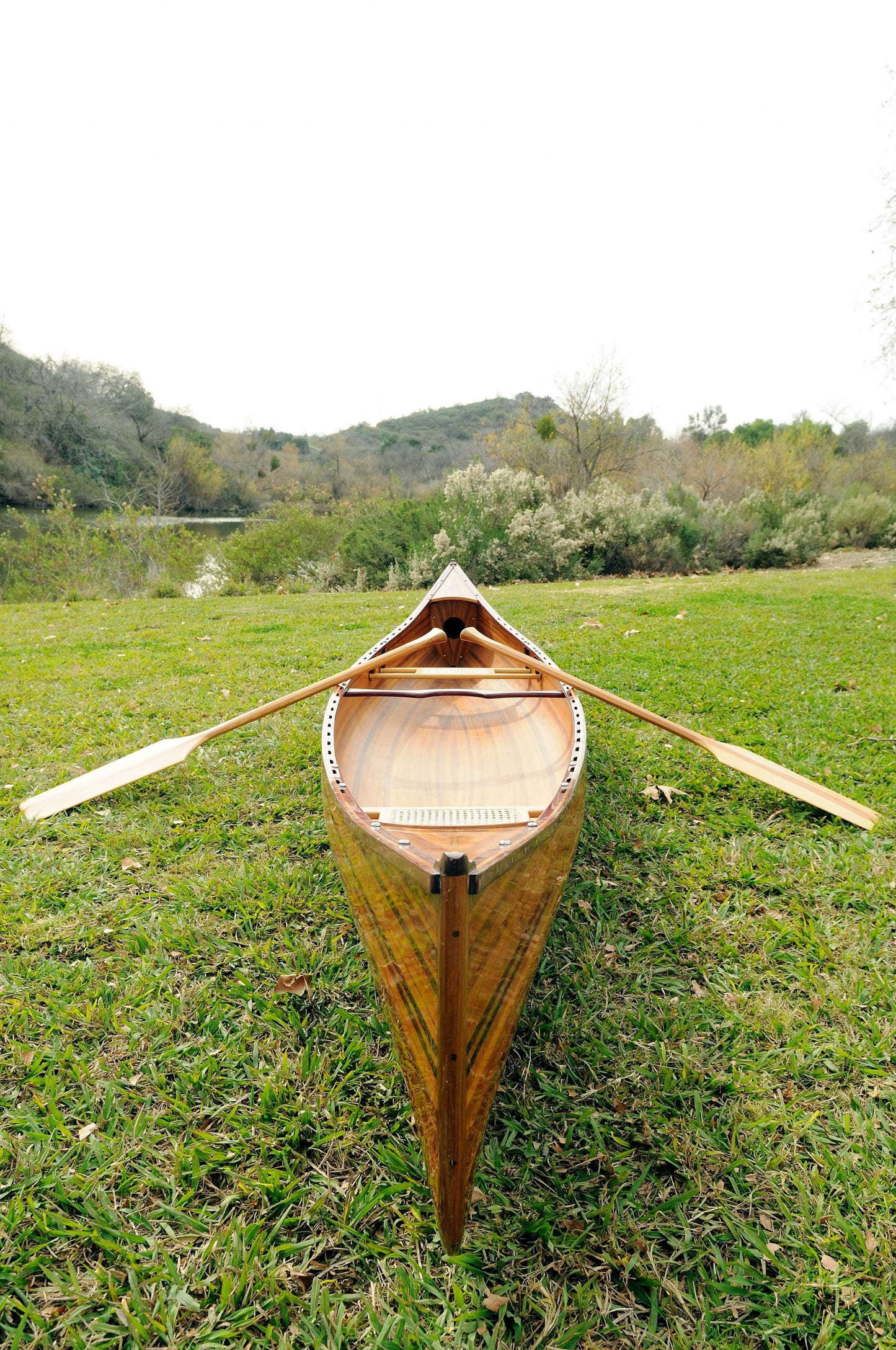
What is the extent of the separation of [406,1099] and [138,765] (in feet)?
6.45

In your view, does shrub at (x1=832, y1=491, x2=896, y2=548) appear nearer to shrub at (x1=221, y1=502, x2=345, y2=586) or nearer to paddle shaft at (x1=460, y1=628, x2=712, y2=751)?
shrub at (x1=221, y1=502, x2=345, y2=586)

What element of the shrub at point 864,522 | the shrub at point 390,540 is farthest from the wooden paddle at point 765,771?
the shrub at point 864,522

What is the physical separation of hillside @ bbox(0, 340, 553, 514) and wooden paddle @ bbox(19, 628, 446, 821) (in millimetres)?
16071

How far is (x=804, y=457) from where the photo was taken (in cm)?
2830

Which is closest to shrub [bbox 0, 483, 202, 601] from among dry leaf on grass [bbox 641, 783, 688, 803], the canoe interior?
the canoe interior

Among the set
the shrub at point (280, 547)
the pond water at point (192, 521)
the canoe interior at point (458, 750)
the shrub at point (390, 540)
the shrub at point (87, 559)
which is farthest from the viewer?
the pond water at point (192, 521)

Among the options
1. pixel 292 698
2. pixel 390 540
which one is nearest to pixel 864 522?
pixel 390 540

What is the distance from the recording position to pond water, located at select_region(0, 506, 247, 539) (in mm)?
17391

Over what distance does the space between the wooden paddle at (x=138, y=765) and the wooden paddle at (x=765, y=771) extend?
3.42 ft

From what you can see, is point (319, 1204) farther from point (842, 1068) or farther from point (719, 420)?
point (719, 420)

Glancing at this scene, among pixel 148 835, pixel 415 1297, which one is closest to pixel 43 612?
pixel 148 835

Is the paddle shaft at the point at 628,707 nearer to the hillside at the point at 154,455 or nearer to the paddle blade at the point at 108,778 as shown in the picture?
the paddle blade at the point at 108,778

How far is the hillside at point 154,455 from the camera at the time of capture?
25.2m

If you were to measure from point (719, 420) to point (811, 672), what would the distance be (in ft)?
142
